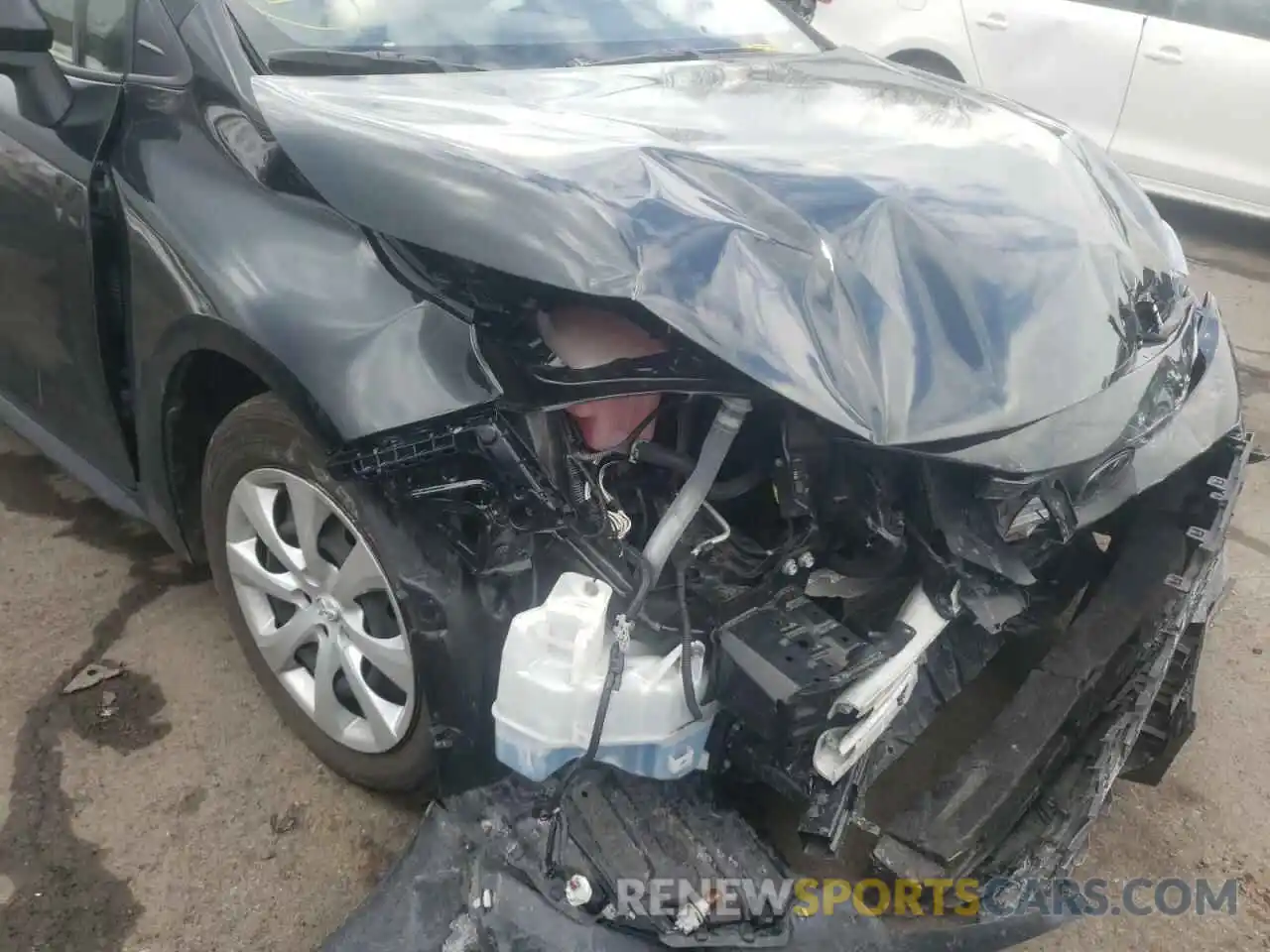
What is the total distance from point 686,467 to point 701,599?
0.22 meters

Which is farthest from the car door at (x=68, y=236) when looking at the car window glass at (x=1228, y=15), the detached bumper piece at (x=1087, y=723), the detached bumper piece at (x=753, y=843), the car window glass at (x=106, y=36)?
the car window glass at (x=1228, y=15)

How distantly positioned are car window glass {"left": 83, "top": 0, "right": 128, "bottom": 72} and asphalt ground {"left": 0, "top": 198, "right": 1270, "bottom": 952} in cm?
130

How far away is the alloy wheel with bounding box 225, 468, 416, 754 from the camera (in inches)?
72.8

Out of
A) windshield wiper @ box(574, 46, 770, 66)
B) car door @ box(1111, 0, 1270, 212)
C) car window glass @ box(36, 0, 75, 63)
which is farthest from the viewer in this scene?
car door @ box(1111, 0, 1270, 212)

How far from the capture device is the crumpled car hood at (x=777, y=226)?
4.98ft

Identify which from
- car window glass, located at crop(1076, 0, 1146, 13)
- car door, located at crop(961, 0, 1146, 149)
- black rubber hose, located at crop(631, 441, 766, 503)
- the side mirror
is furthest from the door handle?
the side mirror

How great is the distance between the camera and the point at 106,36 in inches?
85.0

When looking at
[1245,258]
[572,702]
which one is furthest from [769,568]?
[1245,258]

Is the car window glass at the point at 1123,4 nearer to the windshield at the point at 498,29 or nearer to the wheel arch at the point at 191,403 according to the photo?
the windshield at the point at 498,29

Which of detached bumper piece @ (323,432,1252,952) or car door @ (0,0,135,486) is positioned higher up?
car door @ (0,0,135,486)

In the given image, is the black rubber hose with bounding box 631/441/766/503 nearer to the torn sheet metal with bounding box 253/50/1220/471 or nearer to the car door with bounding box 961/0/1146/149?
the torn sheet metal with bounding box 253/50/1220/471

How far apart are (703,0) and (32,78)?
5.38 feet

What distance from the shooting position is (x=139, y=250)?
2.02 m

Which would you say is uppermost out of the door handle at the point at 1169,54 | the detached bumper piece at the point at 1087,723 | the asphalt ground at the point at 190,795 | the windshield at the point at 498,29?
the windshield at the point at 498,29
